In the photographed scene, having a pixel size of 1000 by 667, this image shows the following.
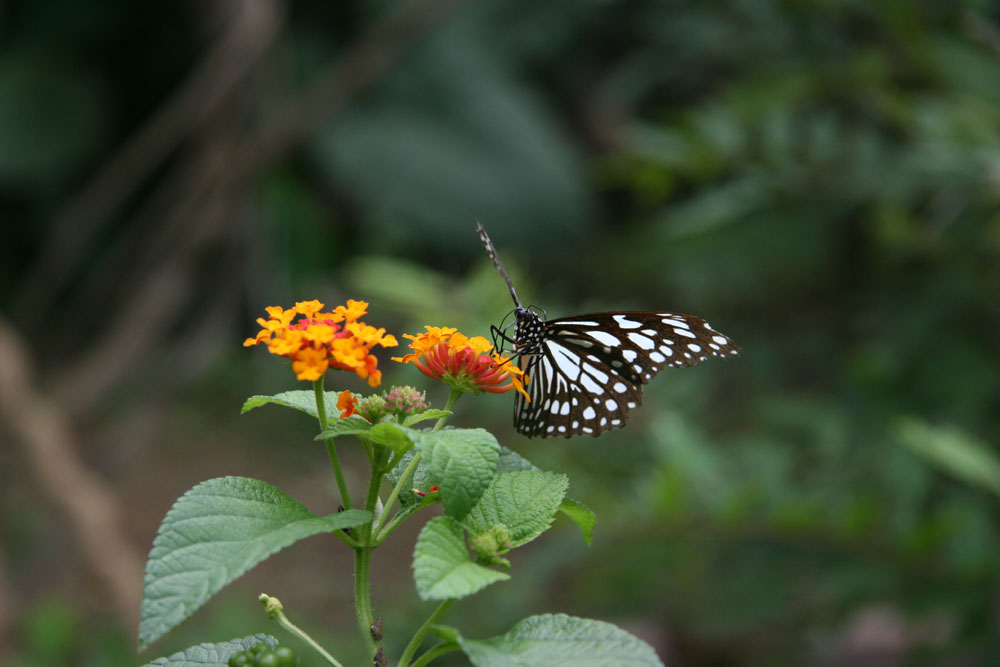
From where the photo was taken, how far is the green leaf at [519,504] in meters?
0.71

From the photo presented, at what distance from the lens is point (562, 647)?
63cm

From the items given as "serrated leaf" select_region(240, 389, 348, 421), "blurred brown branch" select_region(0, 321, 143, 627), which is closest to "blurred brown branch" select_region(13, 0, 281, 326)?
"blurred brown branch" select_region(0, 321, 143, 627)

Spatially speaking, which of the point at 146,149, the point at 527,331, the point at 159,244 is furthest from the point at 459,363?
the point at 146,149

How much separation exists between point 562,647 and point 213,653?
0.95ft

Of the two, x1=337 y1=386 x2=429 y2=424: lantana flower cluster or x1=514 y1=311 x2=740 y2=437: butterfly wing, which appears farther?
x1=514 y1=311 x2=740 y2=437: butterfly wing

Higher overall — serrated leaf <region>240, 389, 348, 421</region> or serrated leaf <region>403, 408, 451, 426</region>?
serrated leaf <region>240, 389, 348, 421</region>

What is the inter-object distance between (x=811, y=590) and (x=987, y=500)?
1.69 ft

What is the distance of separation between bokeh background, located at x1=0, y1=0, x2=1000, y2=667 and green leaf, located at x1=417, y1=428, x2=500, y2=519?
4.21 feet

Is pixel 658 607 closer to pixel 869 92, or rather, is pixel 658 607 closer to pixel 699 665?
pixel 699 665

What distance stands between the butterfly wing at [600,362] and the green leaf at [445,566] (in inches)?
15.9

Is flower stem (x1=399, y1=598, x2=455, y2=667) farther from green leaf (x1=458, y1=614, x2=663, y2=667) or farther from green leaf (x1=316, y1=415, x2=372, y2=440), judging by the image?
green leaf (x1=316, y1=415, x2=372, y2=440)

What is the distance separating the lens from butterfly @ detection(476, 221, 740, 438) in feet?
3.59

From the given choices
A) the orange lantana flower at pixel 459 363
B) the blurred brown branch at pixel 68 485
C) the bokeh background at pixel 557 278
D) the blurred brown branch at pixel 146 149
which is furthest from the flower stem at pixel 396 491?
the blurred brown branch at pixel 146 149

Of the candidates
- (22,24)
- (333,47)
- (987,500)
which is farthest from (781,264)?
(22,24)
